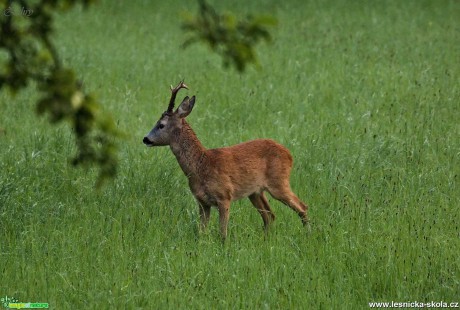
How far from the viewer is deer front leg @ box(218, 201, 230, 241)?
27.2 ft

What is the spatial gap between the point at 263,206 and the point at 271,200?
0.59 meters

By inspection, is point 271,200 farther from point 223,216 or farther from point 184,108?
point 184,108

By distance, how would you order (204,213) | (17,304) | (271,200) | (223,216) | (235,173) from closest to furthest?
(17,304) → (223,216) → (204,213) → (235,173) → (271,200)

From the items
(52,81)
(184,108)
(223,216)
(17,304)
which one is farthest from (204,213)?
(52,81)

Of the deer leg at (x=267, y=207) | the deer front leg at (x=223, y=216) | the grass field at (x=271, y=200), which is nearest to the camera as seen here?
the grass field at (x=271, y=200)

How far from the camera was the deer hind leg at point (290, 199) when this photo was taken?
871cm

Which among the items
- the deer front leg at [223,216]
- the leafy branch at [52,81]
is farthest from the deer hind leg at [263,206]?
the leafy branch at [52,81]

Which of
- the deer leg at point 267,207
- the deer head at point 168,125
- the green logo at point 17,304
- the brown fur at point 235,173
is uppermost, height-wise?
the deer head at point 168,125

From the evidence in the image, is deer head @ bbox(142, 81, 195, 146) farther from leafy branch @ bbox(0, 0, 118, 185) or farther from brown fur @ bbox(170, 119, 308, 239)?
leafy branch @ bbox(0, 0, 118, 185)

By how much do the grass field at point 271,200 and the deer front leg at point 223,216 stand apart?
0.29 feet

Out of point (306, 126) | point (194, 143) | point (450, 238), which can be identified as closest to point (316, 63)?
point (306, 126)

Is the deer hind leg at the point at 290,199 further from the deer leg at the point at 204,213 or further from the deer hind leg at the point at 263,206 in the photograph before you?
A: the deer leg at the point at 204,213

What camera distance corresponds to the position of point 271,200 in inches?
377

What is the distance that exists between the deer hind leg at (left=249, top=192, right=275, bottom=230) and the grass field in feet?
0.43
